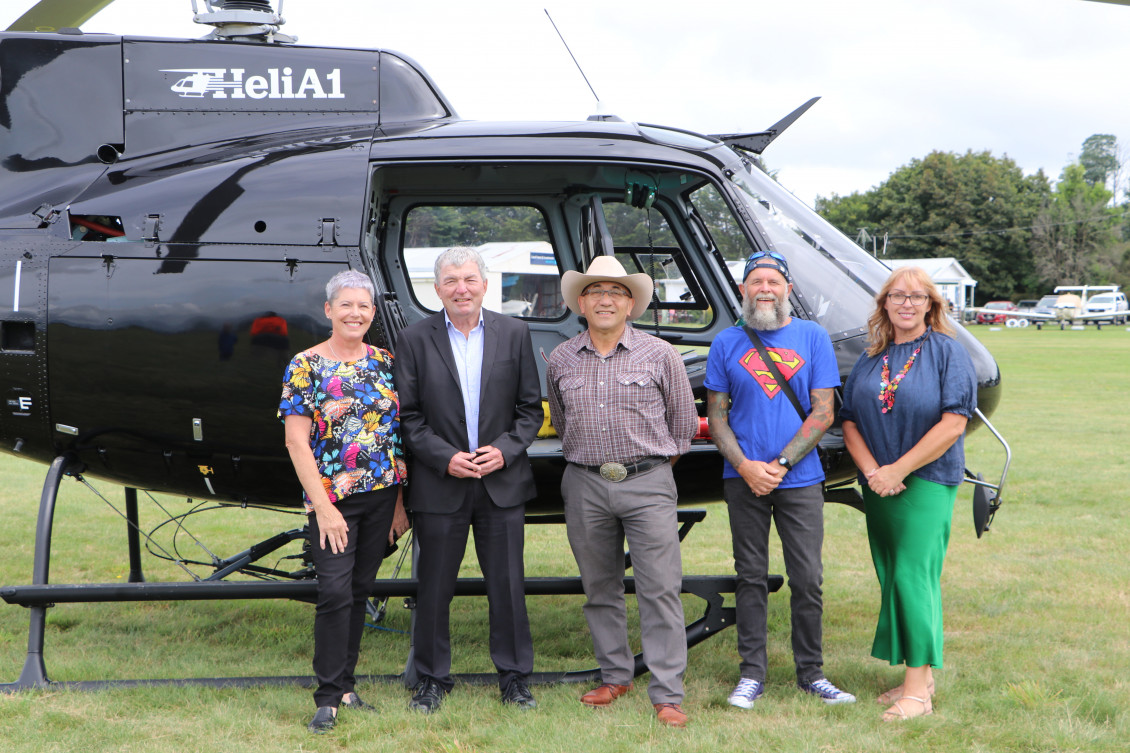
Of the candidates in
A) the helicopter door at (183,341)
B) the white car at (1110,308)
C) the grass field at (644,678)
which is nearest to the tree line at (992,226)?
the white car at (1110,308)

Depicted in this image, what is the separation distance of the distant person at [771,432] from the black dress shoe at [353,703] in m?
1.45

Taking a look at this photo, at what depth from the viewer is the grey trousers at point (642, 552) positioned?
3535 mm

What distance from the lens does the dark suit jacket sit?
3516 mm

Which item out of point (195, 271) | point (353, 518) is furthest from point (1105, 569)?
point (195, 271)

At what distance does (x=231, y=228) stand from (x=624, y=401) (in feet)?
6.13

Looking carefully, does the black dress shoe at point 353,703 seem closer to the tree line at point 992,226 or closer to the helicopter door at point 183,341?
the helicopter door at point 183,341

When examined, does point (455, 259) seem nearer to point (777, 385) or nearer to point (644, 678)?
point (777, 385)

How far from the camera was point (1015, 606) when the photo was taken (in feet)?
17.0

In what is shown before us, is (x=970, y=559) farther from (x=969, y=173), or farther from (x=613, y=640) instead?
(x=969, y=173)

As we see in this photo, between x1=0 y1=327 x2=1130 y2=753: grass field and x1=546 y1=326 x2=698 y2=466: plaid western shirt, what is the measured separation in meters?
1.03

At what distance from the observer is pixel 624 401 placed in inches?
139

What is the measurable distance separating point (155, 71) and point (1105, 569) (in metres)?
6.21

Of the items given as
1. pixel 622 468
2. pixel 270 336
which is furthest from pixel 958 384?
pixel 270 336

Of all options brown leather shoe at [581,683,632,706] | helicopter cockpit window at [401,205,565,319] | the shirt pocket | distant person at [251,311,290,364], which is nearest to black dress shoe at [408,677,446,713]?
brown leather shoe at [581,683,632,706]
